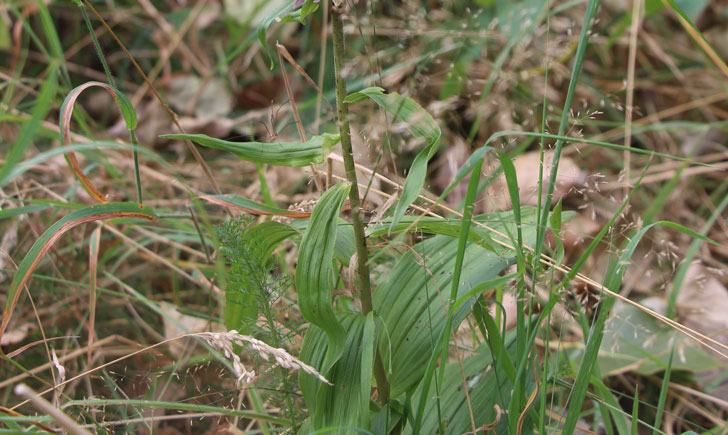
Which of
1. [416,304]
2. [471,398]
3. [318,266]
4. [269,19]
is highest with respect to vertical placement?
[269,19]

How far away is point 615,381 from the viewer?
5.05 ft

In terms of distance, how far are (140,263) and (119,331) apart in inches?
11.8

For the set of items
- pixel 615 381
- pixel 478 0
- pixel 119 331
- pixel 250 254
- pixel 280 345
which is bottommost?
pixel 615 381

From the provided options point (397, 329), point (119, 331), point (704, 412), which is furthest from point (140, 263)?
point (704, 412)

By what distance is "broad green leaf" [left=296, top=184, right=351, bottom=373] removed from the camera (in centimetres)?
88

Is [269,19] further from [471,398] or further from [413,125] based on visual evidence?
[471,398]

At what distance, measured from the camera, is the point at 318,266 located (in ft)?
2.89

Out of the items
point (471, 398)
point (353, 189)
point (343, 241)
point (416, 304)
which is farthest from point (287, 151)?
point (471, 398)

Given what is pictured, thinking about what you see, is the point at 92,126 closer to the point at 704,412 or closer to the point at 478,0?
the point at 478,0

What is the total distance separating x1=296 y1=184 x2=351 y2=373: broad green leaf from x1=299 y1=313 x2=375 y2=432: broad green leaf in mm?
Result: 80

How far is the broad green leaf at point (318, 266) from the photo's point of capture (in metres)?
0.88

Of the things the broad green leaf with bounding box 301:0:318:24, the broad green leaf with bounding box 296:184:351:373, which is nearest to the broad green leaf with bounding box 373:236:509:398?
the broad green leaf with bounding box 296:184:351:373

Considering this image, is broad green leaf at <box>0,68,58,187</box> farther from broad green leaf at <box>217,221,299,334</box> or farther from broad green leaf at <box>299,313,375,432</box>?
broad green leaf at <box>299,313,375,432</box>

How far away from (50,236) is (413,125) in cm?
63
